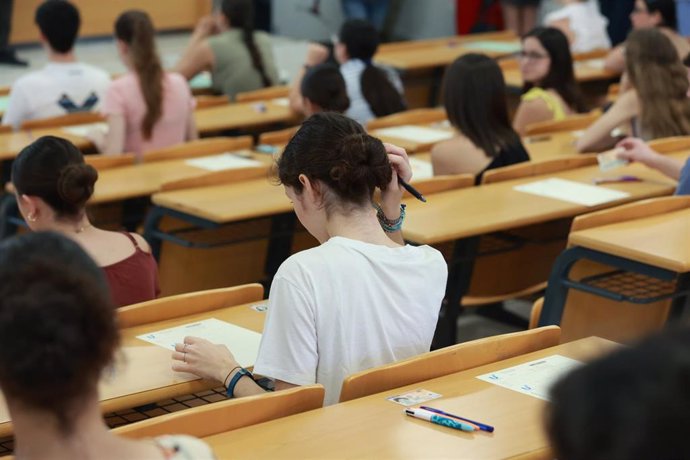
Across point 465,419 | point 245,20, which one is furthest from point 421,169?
point 465,419

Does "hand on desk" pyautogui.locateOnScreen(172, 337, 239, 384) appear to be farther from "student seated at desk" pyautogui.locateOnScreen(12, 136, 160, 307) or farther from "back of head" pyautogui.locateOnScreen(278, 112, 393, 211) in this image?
"student seated at desk" pyautogui.locateOnScreen(12, 136, 160, 307)

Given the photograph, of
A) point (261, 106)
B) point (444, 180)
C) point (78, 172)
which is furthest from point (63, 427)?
point (261, 106)

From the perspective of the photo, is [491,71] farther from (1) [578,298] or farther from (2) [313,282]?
(2) [313,282]

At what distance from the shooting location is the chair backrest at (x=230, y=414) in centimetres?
221

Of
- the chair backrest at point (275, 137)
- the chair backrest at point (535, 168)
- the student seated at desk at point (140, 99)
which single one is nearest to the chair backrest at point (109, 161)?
the student seated at desk at point (140, 99)

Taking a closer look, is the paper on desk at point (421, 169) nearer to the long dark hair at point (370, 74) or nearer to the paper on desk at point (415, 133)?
the paper on desk at point (415, 133)

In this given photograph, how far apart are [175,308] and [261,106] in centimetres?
369

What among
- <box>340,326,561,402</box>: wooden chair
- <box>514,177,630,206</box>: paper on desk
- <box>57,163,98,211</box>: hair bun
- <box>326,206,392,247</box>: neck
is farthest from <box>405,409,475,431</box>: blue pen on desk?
<box>514,177,630,206</box>: paper on desk

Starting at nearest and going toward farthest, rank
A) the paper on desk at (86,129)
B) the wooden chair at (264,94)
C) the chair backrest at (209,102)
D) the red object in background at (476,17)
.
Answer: the paper on desk at (86,129) < the chair backrest at (209,102) < the wooden chair at (264,94) < the red object in background at (476,17)

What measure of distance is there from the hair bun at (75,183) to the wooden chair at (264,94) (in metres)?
3.73

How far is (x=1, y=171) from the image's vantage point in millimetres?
5496

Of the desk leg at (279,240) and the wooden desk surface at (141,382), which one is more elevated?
the wooden desk surface at (141,382)

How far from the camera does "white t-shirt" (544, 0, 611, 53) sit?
30.2ft

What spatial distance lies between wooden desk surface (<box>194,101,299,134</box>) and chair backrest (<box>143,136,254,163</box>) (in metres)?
0.69
